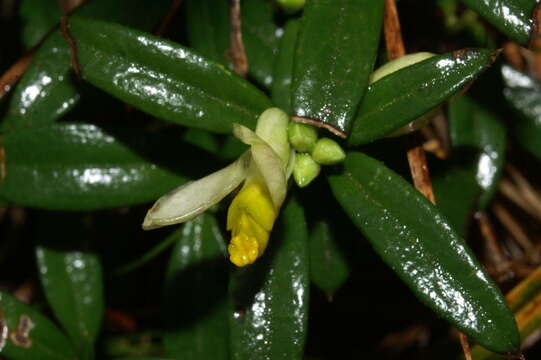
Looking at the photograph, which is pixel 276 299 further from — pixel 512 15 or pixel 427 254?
pixel 512 15

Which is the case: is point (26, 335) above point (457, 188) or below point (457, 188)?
below

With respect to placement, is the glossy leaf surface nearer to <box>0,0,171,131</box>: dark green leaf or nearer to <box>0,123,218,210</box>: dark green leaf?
<box>0,123,218,210</box>: dark green leaf

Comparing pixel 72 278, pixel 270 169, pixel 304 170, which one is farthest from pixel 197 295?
pixel 270 169

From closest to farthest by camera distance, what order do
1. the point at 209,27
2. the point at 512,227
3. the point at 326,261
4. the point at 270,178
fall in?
the point at 270,178 < the point at 326,261 < the point at 209,27 < the point at 512,227

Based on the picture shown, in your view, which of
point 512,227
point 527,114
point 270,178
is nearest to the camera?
point 270,178

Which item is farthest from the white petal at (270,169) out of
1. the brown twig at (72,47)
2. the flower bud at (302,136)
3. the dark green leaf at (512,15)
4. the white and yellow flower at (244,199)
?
the dark green leaf at (512,15)

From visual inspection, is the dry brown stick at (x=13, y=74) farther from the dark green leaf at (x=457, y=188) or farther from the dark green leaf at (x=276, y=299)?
the dark green leaf at (x=457, y=188)

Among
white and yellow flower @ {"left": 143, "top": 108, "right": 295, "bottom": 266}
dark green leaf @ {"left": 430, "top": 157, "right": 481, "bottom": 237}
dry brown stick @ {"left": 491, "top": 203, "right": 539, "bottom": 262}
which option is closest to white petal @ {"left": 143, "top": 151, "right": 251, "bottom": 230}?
white and yellow flower @ {"left": 143, "top": 108, "right": 295, "bottom": 266}

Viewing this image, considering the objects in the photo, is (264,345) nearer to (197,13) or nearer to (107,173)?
(107,173)
